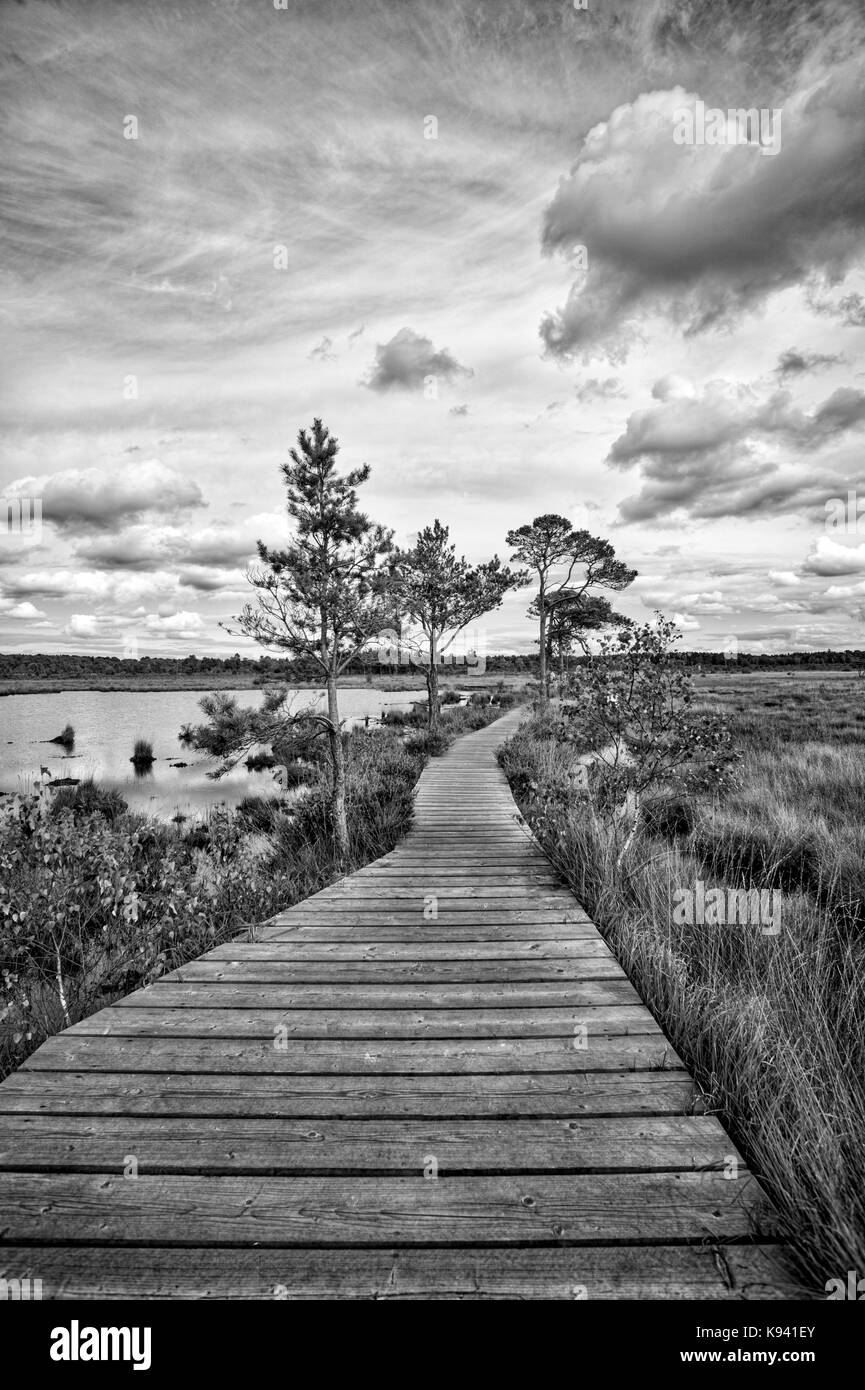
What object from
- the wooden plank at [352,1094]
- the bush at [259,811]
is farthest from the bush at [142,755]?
the wooden plank at [352,1094]

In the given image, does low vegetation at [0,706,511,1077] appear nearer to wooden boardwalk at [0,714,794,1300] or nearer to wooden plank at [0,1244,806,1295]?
wooden boardwalk at [0,714,794,1300]

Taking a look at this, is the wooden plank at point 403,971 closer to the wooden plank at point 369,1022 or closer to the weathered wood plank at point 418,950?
the weathered wood plank at point 418,950

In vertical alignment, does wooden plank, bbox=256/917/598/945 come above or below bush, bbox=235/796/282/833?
above

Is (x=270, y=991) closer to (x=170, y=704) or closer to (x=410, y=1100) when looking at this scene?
(x=410, y=1100)

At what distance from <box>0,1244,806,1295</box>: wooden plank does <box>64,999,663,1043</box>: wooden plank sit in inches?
46.8

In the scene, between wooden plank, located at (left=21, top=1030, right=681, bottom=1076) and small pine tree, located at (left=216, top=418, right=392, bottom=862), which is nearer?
wooden plank, located at (left=21, top=1030, right=681, bottom=1076)

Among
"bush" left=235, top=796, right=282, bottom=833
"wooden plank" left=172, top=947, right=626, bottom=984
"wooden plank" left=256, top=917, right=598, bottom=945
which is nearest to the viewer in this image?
"wooden plank" left=172, top=947, right=626, bottom=984

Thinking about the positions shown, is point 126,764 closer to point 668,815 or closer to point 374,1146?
point 668,815

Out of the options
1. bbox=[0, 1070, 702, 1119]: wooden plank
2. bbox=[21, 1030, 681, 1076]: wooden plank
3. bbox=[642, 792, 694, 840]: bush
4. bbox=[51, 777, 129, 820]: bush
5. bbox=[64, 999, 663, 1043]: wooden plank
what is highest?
bbox=[0, 1070, 702, 1119]: wooden plank

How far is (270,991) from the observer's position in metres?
3.55

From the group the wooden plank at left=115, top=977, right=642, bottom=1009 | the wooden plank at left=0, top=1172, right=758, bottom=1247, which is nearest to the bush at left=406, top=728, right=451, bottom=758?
the wooden plank at left=115, top=977, right=642, bottom=1009

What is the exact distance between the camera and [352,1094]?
2.57 metres

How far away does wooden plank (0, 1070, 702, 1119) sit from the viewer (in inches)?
96.5
